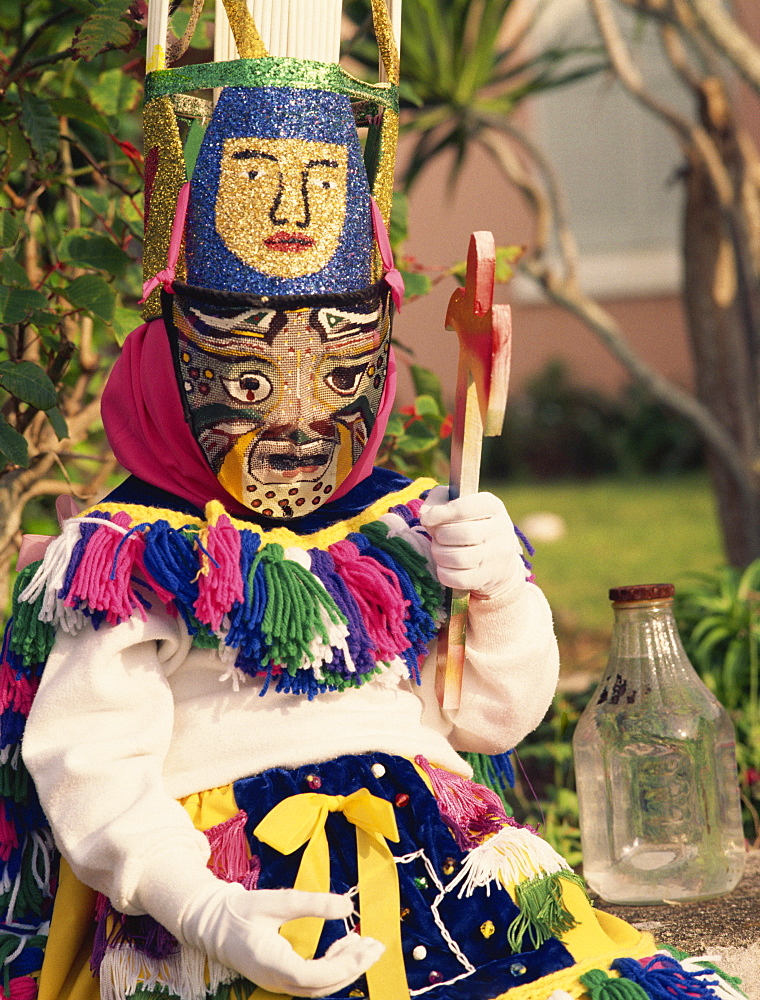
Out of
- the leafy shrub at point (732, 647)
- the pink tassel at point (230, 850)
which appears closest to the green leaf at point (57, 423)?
the pink tassel at point (230, 850)

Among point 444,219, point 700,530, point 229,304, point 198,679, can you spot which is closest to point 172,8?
point 229,304

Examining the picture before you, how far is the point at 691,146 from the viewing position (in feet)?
14.8

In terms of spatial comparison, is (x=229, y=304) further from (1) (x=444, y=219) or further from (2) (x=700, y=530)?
(1) (x=444, y=219)

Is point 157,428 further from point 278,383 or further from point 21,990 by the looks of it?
point 21,990

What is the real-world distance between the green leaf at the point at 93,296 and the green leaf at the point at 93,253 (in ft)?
0.16

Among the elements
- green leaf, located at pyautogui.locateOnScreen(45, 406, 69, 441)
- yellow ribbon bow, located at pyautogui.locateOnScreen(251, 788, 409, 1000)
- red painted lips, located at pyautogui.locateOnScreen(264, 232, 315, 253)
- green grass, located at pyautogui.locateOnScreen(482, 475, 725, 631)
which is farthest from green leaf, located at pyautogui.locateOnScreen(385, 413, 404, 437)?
green grass, located at pyautogui.locateOnScreen(482, 475, 725, 631)

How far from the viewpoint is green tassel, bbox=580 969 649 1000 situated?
1484 millimetres

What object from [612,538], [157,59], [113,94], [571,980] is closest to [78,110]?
Answer: [113,94]

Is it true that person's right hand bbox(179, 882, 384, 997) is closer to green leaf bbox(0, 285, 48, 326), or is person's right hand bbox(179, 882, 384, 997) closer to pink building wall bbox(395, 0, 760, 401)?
green leaf bbox(0, 285, 48, 326)

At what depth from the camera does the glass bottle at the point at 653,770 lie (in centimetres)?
238

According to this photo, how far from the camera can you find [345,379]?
5.54 feet

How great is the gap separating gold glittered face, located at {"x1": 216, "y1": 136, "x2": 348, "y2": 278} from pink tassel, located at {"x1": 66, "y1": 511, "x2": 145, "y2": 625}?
41cm

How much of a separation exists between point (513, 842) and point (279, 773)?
338 millimetres

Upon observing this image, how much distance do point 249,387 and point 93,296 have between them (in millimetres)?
781
